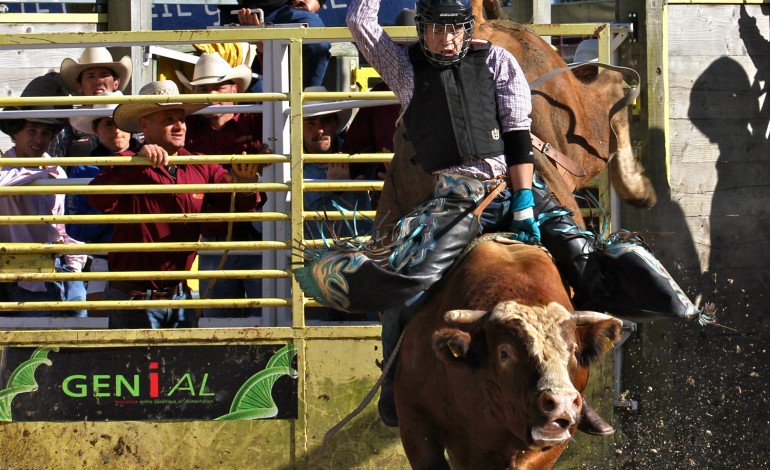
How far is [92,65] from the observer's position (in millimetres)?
7840

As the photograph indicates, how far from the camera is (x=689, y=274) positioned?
7.57m

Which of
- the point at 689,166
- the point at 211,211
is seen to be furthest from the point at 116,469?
the point at 689,166

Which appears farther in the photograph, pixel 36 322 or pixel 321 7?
pixel 321 7

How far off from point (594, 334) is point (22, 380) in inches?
151

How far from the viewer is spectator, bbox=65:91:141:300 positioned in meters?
7.41

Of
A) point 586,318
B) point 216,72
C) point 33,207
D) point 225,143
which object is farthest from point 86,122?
point 586,318

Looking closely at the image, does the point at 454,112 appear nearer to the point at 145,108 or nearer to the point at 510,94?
the point at 510,94

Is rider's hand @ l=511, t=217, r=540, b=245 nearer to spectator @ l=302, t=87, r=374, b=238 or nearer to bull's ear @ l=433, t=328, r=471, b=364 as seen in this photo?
bull's ear @ l=433, t=328, r=471, b=364

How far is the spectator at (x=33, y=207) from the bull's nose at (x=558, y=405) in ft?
13.8

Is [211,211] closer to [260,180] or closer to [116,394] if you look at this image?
[260,180]

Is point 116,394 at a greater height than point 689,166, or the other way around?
point 689,166

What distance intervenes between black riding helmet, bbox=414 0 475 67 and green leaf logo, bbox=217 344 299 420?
2.22m

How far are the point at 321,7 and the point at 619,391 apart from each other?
389 cm

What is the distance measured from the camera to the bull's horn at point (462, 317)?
4.25 m
